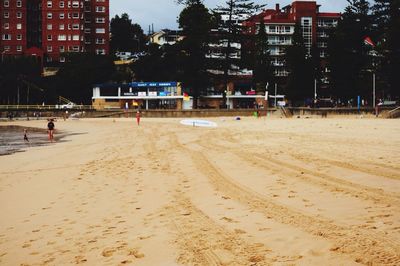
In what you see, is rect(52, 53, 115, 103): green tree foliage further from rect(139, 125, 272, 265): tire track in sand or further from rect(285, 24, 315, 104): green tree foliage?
rect(139, 125, 272, 265): tire track in sand

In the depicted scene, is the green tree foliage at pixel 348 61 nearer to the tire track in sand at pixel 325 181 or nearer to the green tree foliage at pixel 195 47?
the green tree foliage at pixel 195 47

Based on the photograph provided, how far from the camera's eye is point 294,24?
91.6 m

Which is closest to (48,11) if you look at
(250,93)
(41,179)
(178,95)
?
(178,95)

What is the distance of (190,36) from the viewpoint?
60.9 metres

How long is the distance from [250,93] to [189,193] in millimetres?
68073

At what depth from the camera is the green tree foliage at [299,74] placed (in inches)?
2514

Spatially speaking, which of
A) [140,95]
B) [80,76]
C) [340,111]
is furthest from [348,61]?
[80,76]

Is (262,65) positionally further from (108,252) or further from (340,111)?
(108,252)

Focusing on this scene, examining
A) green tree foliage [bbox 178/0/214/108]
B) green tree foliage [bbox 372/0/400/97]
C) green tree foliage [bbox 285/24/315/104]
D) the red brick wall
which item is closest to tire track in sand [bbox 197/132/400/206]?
green tree foliage [bbox 372/0/400/97]

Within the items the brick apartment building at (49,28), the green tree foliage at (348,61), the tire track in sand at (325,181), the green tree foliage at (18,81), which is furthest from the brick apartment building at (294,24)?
the tire track in sand at (325,181)

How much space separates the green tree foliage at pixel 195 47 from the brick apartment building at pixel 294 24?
103 ft

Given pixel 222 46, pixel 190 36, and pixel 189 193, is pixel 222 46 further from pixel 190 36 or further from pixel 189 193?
pixel 189 193

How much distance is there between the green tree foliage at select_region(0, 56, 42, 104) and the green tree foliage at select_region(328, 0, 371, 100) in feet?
182

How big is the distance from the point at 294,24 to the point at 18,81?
58.6 metres
